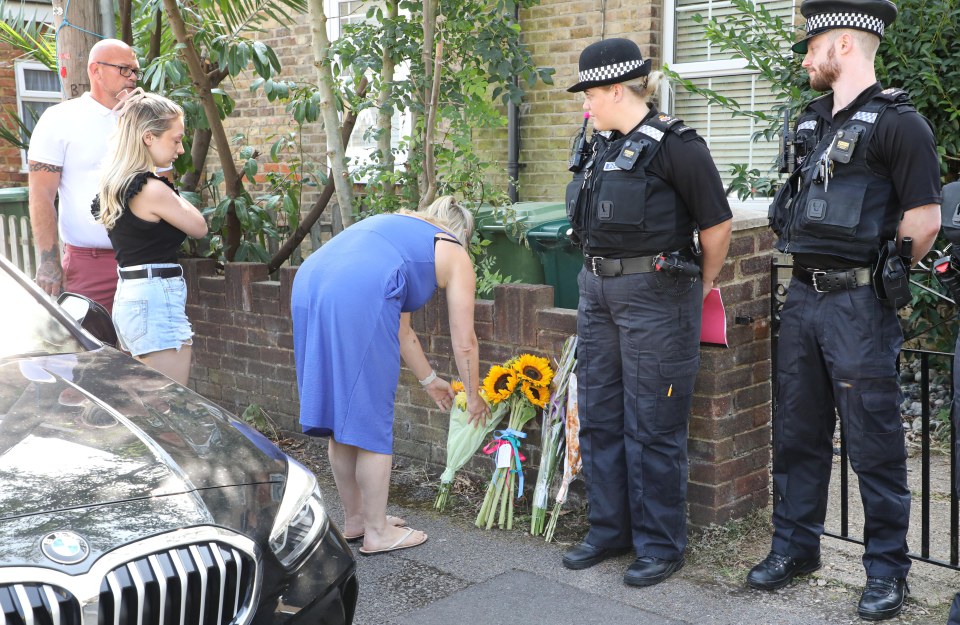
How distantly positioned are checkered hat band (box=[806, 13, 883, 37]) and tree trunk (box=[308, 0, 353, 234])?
3.19 metres

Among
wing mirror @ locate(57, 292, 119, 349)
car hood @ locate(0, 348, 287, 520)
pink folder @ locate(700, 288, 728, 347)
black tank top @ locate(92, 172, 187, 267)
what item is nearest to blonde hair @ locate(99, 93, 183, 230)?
black tank top @ locate(92, 172, 187, 267)

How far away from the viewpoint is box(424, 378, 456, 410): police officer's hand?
4.37 meters

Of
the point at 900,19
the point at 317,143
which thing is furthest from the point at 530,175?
the point at 900,19

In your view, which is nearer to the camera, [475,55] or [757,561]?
[757,561]

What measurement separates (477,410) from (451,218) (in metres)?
0.83

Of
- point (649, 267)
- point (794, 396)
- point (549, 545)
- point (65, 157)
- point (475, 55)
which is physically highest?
point (475, 55)

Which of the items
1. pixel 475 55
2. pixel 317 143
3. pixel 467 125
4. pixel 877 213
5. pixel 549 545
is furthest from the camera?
pixel 317 143


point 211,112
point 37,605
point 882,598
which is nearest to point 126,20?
point 211,112

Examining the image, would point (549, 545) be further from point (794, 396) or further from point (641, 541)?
point (794, 396)

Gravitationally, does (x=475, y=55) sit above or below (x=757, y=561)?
above

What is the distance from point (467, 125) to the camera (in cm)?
538

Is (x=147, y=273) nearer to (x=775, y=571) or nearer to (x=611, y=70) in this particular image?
(x=611, y=70)

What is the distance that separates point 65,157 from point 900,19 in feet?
14.8

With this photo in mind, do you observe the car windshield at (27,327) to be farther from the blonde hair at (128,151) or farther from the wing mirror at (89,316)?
the blonde hair at (128,151)
